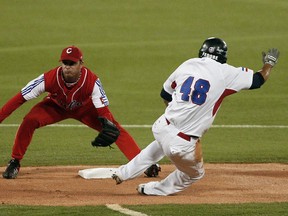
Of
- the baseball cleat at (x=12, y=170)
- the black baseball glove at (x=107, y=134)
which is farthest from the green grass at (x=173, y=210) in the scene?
the baseball cleat at (x=12, y=170)

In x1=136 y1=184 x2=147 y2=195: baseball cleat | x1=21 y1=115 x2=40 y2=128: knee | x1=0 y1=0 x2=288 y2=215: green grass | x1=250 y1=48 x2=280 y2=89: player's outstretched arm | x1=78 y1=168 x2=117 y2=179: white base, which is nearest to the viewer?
x1=250 y1=48 x2=280 y2=89: player's outstretched arm

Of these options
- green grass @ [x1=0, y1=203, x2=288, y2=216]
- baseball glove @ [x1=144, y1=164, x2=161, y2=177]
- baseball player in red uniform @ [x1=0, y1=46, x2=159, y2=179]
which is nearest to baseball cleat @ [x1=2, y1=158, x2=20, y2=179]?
baseball player in red uniform @ [x1=0, y1=46, x2=159, y2=179]

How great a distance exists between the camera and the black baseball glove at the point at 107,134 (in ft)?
35.6

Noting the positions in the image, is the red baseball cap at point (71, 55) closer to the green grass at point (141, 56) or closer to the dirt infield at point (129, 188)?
the dirt infield at point (129, 188)

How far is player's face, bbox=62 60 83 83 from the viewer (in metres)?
11.3

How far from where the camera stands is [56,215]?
29.9 feet

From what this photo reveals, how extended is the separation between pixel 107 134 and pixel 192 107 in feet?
4.61

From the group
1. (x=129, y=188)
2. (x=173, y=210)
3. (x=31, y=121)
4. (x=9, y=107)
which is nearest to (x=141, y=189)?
(x=129, y=188)

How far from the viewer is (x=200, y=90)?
9.87 m

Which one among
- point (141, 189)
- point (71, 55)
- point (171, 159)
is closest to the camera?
point (171, 159)

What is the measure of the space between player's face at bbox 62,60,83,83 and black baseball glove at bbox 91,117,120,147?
2.56 feet

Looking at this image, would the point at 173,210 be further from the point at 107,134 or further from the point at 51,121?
the point at 51,121

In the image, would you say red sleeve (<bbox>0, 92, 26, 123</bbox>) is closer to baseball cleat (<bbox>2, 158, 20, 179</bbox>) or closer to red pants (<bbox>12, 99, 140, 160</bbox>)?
red pants (<bbox>12, 99, 140, 160</bbox>)

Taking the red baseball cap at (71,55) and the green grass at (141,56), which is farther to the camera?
the green grass at (141,56)
